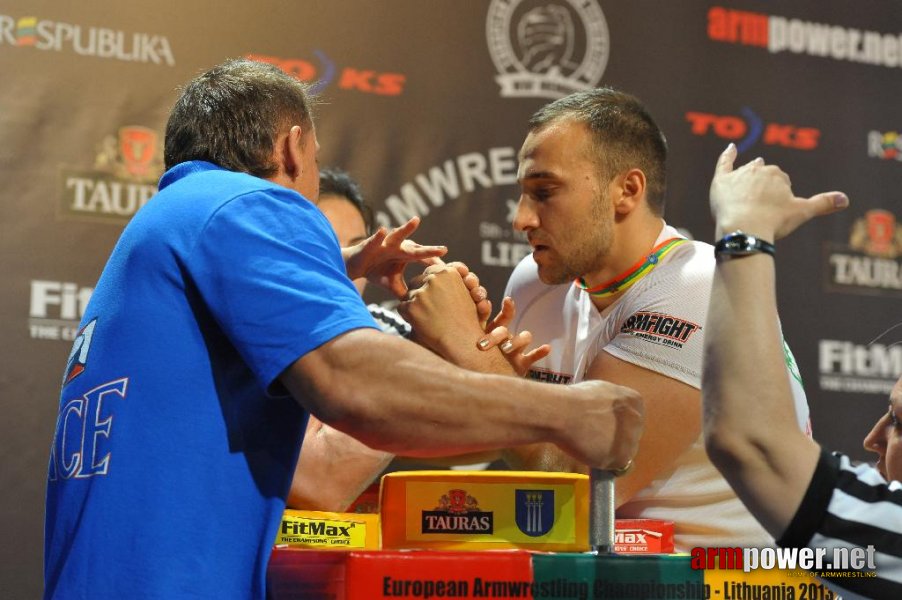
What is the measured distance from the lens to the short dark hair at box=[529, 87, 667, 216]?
2.27 meters

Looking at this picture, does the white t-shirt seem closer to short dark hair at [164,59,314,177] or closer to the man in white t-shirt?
the man in white t-shirt

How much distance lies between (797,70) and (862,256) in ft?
2.42

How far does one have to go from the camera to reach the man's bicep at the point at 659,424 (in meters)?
1.82

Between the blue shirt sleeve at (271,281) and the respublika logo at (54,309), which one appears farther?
the respublika logo at (54,309)

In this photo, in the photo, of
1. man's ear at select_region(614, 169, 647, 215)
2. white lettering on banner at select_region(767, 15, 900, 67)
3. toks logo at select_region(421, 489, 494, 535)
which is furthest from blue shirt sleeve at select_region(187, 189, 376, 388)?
white lettering on banner at select_region(767, 15, 900, 67)

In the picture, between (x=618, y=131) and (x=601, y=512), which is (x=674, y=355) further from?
(x=601, y=512)

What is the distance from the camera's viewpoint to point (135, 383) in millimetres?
1191

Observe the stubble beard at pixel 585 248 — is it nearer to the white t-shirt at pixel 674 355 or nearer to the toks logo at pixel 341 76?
the white t-shirt at pixel 674 355

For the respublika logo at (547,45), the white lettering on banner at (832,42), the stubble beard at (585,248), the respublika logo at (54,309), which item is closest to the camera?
the stubble beard at (585,248)

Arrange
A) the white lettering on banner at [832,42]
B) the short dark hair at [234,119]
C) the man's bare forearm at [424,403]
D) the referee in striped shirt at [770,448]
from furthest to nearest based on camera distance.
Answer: the white lettering on banner at [832,42] → the short dark hair at [234,119] → the man's bare forearm at [424,403] → the referee in striped shirt at [770,448]

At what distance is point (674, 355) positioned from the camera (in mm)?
1896

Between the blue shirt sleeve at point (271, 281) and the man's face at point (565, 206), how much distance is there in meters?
1.06

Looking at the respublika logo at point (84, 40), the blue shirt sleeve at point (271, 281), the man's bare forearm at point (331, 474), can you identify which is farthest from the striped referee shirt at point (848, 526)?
the respublika logo at point (84, 40)

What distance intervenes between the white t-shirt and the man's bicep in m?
0.02
